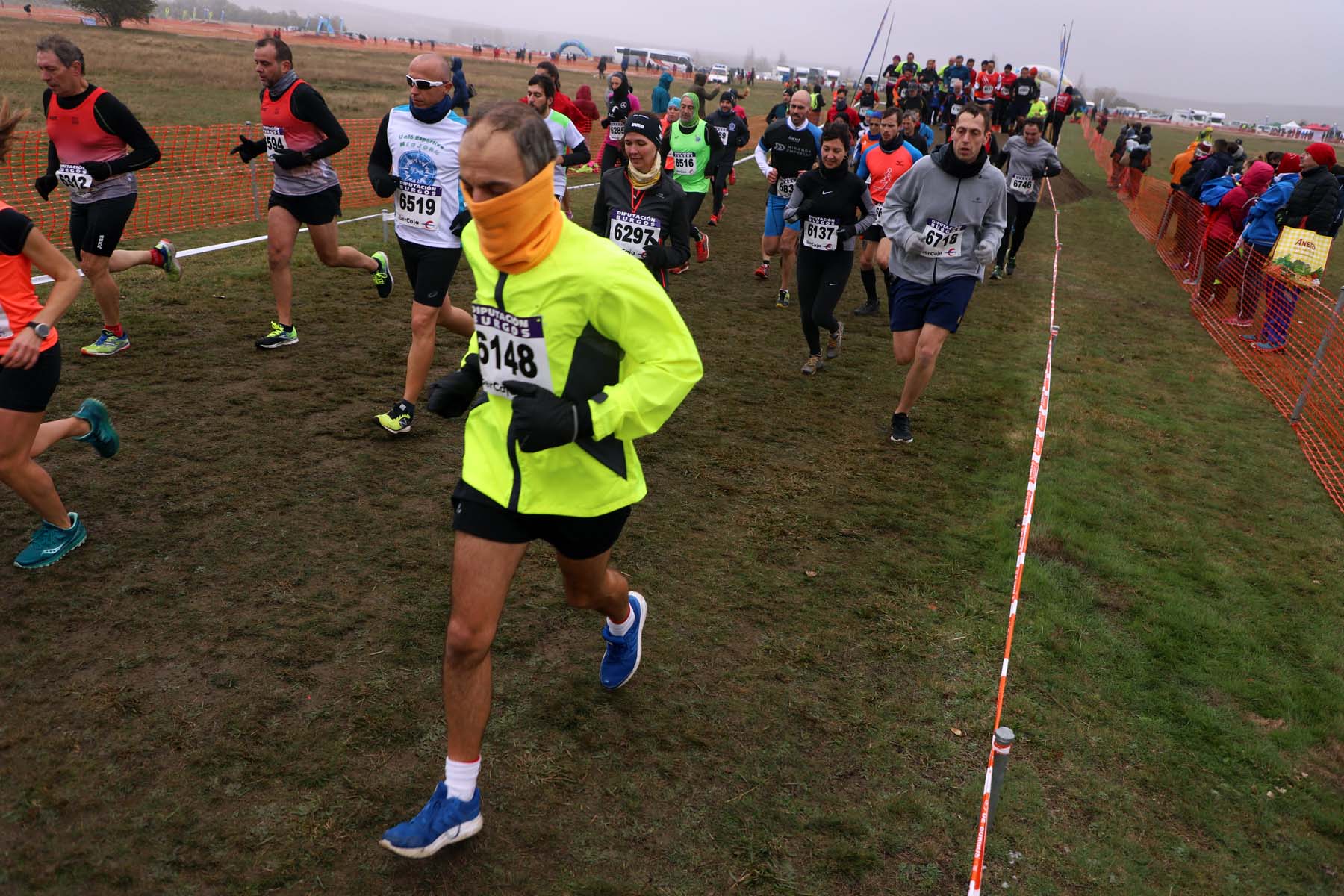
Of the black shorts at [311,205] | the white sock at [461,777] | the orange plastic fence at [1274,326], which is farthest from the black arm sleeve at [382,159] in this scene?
the orange plastic fence at [1274,326]

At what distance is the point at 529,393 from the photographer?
2.55m

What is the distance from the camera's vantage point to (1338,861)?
3295 mm

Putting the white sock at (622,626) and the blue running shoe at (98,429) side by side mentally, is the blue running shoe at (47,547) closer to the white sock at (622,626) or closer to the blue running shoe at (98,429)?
the blue running shoe at (98,429)

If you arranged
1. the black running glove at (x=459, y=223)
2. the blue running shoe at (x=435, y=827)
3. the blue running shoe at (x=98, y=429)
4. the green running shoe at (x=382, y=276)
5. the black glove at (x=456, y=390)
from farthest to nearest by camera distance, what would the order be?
1. the green running shoe at (x=382, y=276)
2. the black running glove at (x=459, y=223)
3. the blue running shoe at (x=98, y=429)
4. the black glove at (x=456, y=390)
5. the blue running shoe at (x=435, y=827)

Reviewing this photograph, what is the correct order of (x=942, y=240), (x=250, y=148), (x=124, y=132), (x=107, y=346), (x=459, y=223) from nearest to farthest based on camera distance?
(x=459, y=223) → (x=124, y=132) → (x=942, y=240) → (x=107, y=346) → (x=250, y=148)

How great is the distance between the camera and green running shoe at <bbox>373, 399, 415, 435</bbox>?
19.9 feet

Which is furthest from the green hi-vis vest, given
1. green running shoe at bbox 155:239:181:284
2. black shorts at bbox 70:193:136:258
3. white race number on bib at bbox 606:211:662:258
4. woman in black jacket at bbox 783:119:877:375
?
black shorts at bbox 70:193:136:258

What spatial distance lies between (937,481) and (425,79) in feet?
14.6

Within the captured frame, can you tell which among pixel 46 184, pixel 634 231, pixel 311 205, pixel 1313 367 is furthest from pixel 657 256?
pixel 1313 367

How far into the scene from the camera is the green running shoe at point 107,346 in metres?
6.87

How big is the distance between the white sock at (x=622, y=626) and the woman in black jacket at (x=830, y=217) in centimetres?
473

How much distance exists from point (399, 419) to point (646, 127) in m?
2.67

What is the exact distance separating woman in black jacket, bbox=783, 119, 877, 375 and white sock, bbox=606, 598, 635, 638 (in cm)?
473

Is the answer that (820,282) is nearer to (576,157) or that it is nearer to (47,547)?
(576,157)
